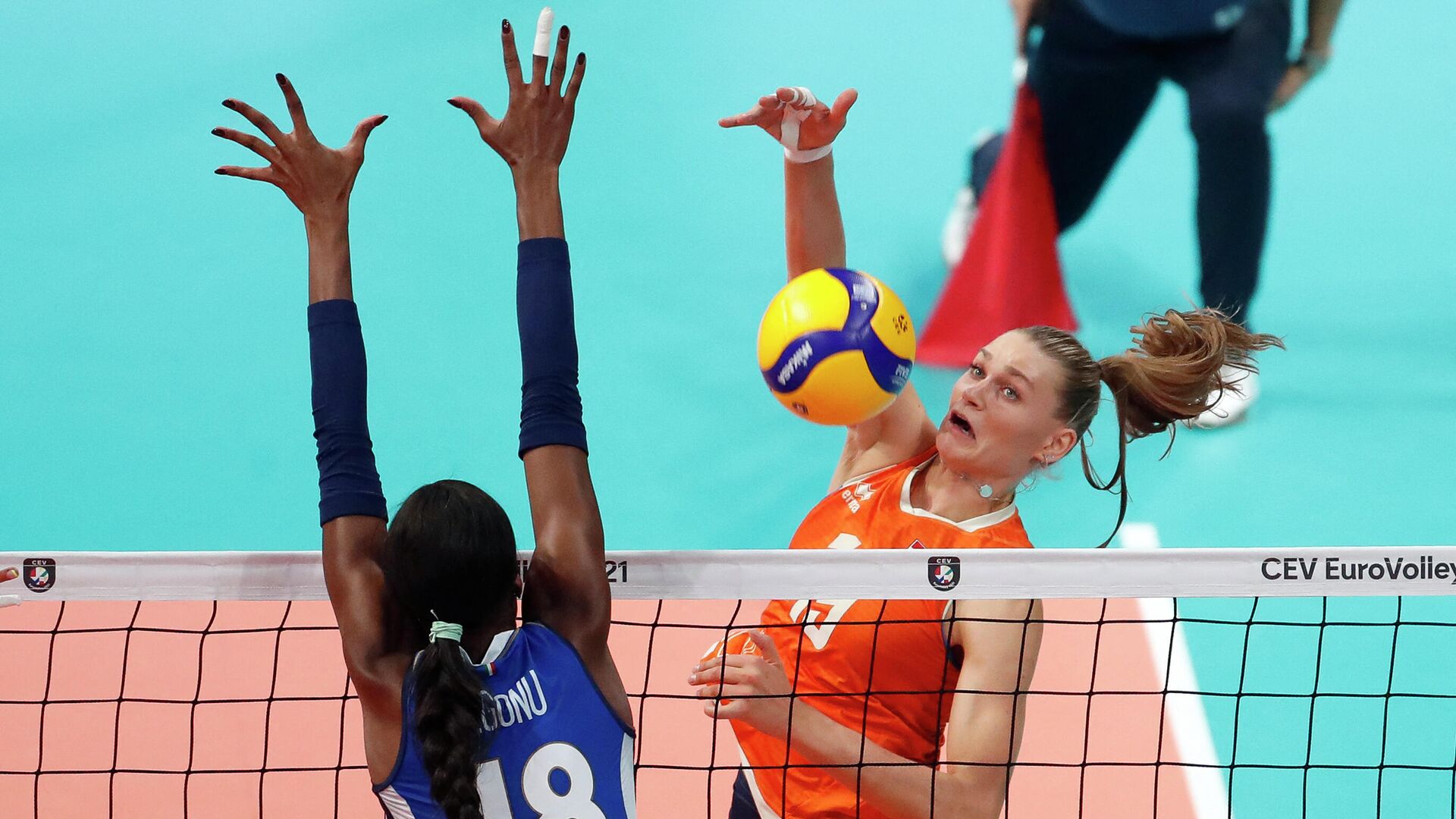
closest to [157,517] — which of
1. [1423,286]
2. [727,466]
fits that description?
[727,466]

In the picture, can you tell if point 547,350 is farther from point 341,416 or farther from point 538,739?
point 538,739

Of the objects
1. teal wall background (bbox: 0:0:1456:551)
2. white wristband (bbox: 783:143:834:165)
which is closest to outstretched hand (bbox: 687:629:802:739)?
white wristband (bbox: 783:143:834:165)

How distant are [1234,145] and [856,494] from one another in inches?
165

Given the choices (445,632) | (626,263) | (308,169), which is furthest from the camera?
(626,263)

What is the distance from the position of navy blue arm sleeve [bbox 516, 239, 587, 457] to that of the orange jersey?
0.74 meters

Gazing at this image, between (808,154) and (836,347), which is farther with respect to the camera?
(808,154)

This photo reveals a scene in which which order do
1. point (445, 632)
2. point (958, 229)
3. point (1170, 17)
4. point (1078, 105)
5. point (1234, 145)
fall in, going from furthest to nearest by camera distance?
point (958, 229), point (1078, 105), point (1170, 17), point (1234, 145), point (445, 632)

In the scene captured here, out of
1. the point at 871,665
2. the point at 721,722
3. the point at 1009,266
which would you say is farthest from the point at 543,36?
the point at 1009,266

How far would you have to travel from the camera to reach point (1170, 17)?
22.0ft

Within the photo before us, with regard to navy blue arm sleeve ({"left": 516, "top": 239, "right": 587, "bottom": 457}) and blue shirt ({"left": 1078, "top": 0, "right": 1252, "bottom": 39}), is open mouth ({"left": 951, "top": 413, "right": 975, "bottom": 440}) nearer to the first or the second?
navy blue arm sleeve ({"left": 516, "top": 239, "right": 587, "bottom": 457})

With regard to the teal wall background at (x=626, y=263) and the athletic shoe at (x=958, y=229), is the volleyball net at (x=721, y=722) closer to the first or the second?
the teal wall background at (x=626, y=263)

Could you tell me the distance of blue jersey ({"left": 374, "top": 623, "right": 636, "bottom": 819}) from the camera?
2.02m

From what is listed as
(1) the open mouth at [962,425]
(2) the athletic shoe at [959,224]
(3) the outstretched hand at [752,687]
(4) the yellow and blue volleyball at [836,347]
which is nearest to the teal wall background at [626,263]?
(2) the athletic shoe at [959,224]

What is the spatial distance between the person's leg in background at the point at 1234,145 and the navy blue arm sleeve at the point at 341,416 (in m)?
4.83
